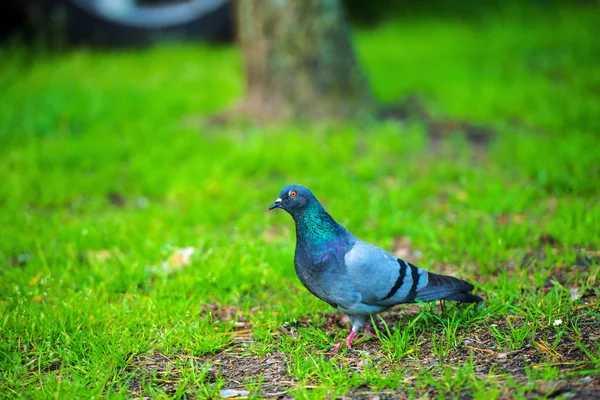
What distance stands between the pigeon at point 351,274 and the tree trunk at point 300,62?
2.96 m

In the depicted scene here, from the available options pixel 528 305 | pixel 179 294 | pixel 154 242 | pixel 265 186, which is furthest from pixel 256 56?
pixel 528 305

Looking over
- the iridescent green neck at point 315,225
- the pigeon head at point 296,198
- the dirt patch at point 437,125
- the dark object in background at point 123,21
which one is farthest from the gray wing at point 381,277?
the dark object in background at point 123,21

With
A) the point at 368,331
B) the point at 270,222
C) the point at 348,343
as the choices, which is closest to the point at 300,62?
the point at 270,222

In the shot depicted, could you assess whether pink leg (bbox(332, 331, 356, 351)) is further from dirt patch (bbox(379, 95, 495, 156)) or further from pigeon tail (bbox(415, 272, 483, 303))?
dirt patch (bbox(379, 95, 495, 156))

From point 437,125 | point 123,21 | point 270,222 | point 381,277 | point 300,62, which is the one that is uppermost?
point 123,21

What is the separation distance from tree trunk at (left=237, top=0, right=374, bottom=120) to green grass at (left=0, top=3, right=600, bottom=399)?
25 cm

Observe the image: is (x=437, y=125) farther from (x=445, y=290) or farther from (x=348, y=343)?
(x=348, y=343)

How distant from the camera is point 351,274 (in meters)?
2.86

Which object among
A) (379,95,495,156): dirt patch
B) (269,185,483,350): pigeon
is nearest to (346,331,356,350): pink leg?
(269,185,483,350): pigeon

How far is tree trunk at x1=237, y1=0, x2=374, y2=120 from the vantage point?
5.63m

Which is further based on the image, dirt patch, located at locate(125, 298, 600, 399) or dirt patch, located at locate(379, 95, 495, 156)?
dirt patch, located at locate(379, 95, 495, 156)

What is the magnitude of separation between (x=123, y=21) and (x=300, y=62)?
369 cm

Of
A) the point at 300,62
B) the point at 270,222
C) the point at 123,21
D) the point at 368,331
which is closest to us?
the point at 368,331

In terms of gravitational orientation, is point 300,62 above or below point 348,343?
above
